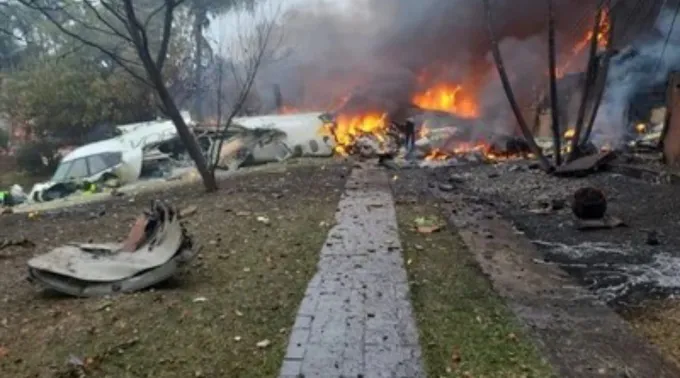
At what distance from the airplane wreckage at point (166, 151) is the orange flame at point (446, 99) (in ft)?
20.0

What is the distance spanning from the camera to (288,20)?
25094 millimetres

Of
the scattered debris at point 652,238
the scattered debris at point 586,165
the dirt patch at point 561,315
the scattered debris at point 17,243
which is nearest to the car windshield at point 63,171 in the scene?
the scattered debris at point 17,243

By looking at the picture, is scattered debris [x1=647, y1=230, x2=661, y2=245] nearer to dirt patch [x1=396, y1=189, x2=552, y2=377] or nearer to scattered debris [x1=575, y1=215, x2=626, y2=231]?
scattered debris [x1=575, y1=215, x2=626, y2=231]

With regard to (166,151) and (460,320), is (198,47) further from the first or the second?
(460,320)

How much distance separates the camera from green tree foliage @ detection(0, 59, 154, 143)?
24.4m

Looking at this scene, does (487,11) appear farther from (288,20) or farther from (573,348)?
(288,20)

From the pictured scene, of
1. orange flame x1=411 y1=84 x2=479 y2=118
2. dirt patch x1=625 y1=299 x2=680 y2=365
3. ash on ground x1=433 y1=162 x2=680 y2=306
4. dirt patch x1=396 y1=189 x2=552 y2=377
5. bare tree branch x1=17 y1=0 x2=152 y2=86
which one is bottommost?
ash on ground x1=433 y1=162 x2=680 y2=306

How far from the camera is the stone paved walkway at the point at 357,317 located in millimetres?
3289

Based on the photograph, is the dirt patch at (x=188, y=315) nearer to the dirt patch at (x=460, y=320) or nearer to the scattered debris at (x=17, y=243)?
the scattered debris at (x=17, y=243)

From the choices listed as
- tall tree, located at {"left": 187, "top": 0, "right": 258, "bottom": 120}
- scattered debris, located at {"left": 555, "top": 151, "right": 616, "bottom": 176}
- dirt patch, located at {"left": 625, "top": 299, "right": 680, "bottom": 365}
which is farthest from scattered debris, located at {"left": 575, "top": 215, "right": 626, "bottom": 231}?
tall tree, located at {"left": 187, "top": 0, "right": 258, "bottom": 120}

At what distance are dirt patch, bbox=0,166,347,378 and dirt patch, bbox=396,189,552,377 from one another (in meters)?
0.88

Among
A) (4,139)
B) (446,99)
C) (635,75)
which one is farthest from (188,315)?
(4,139)

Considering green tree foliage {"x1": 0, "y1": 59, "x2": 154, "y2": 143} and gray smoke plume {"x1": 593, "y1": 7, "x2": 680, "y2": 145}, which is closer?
gray smoke plume {"x1": 593, "y1": 7, "x2": 680, "y2": 145}

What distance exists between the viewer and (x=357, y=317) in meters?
4.00
